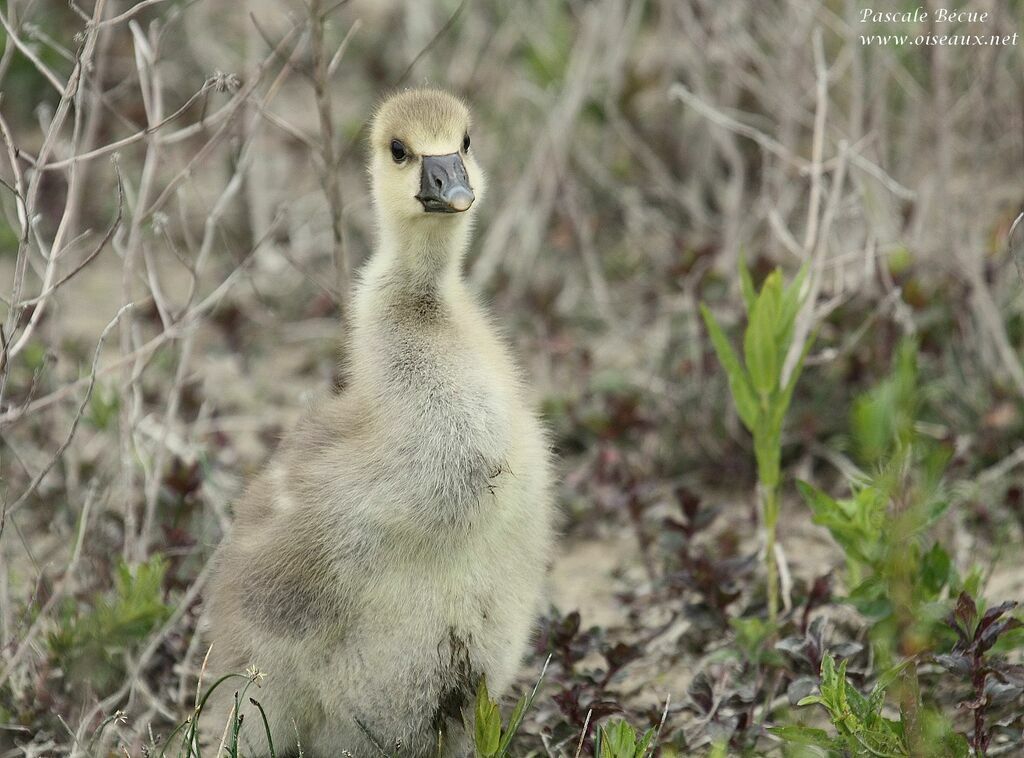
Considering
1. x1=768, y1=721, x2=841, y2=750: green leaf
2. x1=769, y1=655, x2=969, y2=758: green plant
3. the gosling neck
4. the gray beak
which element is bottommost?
x1=768, y1=721, x2=841, y2=750: green leaf

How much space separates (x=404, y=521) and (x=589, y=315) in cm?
268

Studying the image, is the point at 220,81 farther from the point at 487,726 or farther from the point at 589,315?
the point at 589,315

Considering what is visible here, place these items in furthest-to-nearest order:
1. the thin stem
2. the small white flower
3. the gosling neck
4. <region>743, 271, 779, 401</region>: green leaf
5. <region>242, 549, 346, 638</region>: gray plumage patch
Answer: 1. the thin stem
2. <region>743, 271, 779, 401</region>: green leaf
3. the small white flower
4. the gosling neck
5. <region>242, 549, 346, 638</region>: gray plumage patch

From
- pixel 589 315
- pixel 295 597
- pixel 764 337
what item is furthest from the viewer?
pixel 589 315

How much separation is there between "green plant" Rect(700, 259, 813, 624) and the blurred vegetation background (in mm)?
123

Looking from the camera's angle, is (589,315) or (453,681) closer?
(453,681)

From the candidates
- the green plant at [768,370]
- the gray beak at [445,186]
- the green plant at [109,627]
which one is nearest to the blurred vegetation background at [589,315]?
the green plant at [109,627]

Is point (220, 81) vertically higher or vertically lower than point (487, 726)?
higher

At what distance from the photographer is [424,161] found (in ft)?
8.80

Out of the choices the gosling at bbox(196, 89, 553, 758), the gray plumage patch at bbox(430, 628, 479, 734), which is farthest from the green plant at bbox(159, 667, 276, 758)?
the gray plumage patch at bbox(430, 628, 479, 734)

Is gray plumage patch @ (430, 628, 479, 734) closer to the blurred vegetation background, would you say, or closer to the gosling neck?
the blurred vegetation background

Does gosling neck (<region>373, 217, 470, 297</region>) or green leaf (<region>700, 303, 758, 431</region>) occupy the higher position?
gosling neck (<region>373, 217, 470, 297</region>)

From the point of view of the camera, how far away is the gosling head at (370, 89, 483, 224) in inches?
104

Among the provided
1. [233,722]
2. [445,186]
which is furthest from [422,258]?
[233,722]
